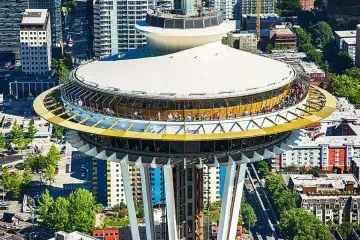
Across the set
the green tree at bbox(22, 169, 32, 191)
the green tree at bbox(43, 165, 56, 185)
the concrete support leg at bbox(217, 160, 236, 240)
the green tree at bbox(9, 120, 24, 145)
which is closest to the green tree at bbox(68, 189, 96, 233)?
the green tree at bbox(22, 169, 32, 191)

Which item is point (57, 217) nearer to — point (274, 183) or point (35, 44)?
point (274, 183)

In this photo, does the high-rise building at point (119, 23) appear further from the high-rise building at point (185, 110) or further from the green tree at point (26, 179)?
the high-rise building at point (185, 110)

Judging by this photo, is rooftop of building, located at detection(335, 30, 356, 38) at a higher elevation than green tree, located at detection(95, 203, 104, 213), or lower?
higher

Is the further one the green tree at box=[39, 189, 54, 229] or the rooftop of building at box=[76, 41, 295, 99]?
the green tree at box=[39, 189, 54, 229]

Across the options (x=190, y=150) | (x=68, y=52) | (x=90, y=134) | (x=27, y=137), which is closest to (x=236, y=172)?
(x=190, y=150)

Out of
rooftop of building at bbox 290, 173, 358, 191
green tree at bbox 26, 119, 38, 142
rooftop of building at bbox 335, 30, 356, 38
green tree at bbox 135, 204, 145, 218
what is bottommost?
green tree at bbox 135, 204, 145, 218

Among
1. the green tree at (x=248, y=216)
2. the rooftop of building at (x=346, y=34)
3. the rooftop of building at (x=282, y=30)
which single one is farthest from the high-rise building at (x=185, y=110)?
the rooftop of building at (x=346, y=34)

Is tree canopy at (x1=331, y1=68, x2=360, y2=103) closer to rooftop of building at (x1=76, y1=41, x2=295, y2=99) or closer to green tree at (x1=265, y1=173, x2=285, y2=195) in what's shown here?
green tree at (x1=265, y1=173, x2=285, y2=195)
